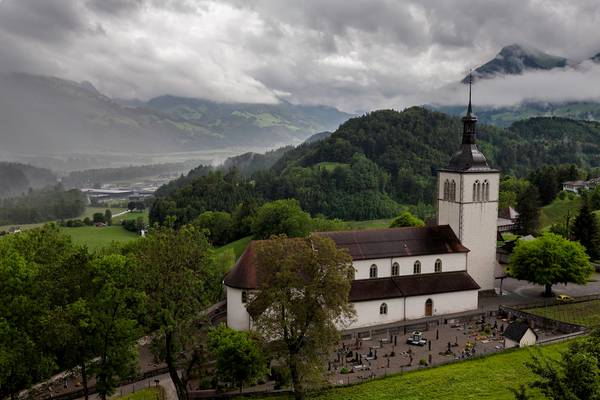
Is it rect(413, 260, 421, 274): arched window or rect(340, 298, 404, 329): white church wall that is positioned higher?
rect(413, 260, 421, 274): arched window

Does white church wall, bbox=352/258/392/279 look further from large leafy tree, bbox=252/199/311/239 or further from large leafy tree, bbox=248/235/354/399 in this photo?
large leafy tree, bbox=252/199/311/239

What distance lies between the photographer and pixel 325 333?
92.0 feet

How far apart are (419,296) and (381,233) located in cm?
645

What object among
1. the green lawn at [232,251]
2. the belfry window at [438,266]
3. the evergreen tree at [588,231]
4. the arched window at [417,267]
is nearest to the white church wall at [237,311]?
the arched window at [417,267]

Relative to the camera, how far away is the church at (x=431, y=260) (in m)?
43.0

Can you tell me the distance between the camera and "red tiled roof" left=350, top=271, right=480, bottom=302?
1711 inches

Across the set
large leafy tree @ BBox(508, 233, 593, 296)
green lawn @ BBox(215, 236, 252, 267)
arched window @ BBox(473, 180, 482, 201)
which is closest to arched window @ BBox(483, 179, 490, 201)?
arched window @ BBox(473, 180, 482, 201)

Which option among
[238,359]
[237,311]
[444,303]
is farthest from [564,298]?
[238,359]

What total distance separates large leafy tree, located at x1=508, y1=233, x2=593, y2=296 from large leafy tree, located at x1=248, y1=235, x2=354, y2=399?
90.3 ft

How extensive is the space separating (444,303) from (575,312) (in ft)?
36.2

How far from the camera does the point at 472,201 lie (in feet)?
160

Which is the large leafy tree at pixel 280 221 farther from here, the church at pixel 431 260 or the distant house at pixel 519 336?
the distant house at pixel 519 336

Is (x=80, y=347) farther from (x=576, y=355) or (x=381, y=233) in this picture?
(x=381, y=233)

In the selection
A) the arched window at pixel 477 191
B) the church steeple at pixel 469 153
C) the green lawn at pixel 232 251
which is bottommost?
the green lawn at pixel 232 251
